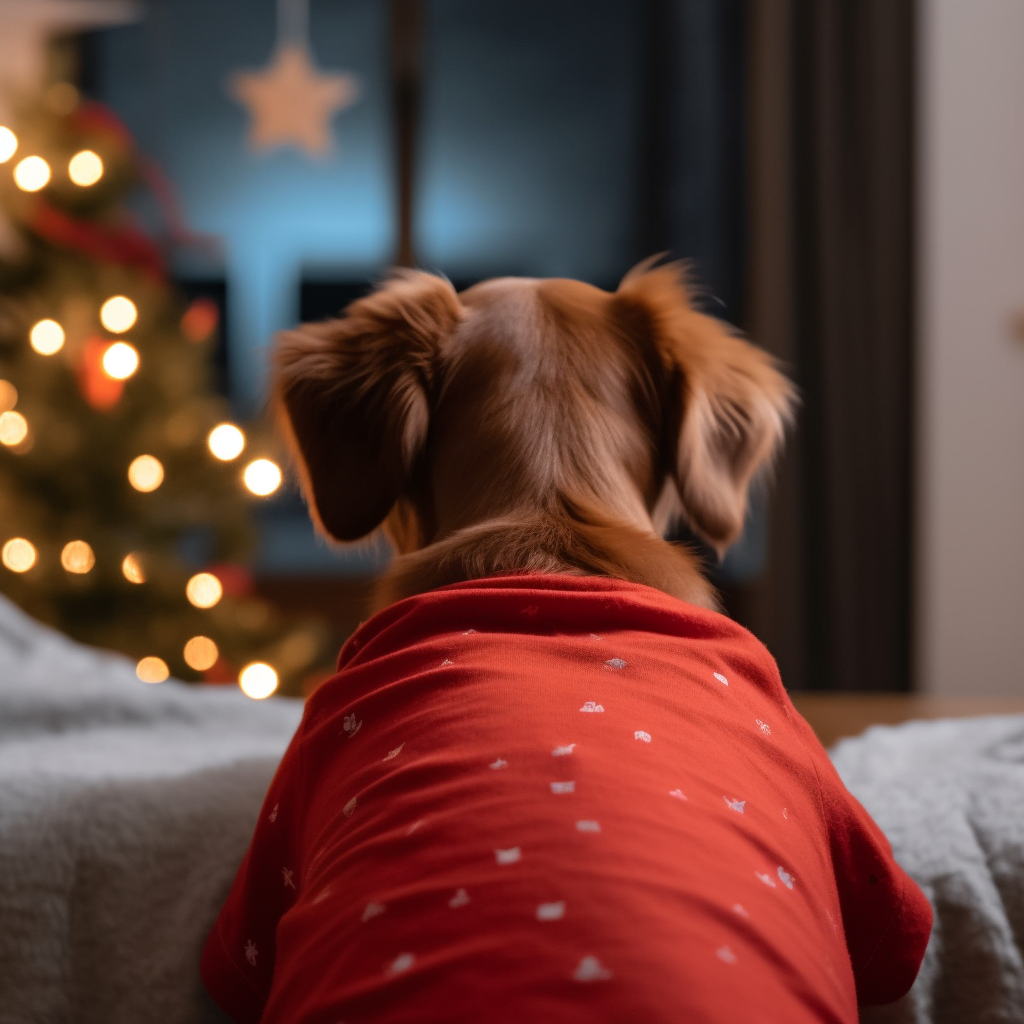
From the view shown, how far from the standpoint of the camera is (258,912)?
767mm

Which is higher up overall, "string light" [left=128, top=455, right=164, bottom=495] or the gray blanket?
"string light" [left=128, top=455, right=164, bottom=495]

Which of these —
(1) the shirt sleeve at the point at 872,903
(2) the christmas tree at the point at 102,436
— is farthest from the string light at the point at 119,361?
(1) the shirt sleeve at the point at 872,903

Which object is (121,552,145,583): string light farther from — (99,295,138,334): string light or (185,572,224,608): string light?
(99,295,138,334): string light

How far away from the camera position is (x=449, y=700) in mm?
657

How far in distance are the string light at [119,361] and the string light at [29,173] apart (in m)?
0.35

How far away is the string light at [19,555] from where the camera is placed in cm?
219

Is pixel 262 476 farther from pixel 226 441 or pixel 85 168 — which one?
pixel 85 168

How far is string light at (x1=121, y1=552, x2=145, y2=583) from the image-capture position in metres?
2.20

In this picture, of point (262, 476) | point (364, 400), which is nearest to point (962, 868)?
point (364, 400)

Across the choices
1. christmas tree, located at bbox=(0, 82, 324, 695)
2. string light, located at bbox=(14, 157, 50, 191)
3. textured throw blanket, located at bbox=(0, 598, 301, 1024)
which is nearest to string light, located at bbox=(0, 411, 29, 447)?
christmas tree, located at bbox=(0, 82, 324, 695)

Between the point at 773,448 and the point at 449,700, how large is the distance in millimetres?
561

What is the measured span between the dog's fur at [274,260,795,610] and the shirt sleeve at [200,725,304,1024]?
0.18 meters

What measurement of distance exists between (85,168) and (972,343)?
6.64 feet

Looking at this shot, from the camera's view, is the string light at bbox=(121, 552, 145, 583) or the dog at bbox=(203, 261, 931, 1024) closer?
the dog at bbox=(203, 261, 931, 1024)
